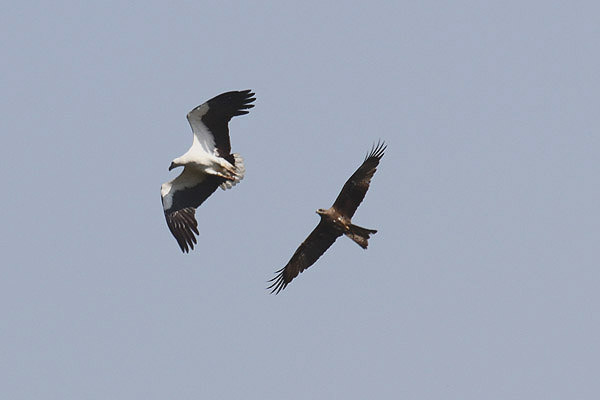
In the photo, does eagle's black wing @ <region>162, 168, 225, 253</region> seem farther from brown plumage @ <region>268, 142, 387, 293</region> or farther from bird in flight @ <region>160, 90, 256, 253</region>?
brown plumage @ <region>268, 142, 387, 293</region>

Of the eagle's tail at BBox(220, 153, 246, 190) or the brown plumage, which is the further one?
the eagle's tail at BBox(220, 153, 246, 190)

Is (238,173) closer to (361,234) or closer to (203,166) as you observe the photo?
(203,166)

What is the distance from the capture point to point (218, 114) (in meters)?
18.1

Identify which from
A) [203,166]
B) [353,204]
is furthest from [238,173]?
[353,204]

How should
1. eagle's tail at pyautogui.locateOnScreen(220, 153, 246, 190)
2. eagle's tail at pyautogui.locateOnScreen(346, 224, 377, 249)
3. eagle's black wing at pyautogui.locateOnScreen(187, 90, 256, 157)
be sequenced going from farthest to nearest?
eagle's tail at pyautogui.locateOnScreen(220, 153, 246, 190) → eagle's black wing at pyautogui.locateOnScreen(187, 90, 256, 157) → eagle's tail at pyautogui.locateOnScreen(346, 224, 377, 249)

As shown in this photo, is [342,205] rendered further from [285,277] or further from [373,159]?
[285,277]

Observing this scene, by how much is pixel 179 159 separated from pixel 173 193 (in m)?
0.80

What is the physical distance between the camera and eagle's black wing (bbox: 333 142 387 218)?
16.7 m

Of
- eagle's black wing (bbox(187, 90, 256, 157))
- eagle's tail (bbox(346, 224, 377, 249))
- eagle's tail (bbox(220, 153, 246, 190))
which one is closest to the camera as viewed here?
eagle's tail (bbox(346, 224, 377, 249))

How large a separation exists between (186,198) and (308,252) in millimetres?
2408

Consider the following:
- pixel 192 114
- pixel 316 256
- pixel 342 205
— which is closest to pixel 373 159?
pixel 342 205

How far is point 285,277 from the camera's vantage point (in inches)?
715

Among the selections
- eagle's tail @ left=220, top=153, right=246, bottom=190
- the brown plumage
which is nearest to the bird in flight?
eagle's tail @ left=220, top=153, right=246, bottom=190

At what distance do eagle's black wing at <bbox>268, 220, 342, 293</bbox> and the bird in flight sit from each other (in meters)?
1.60
